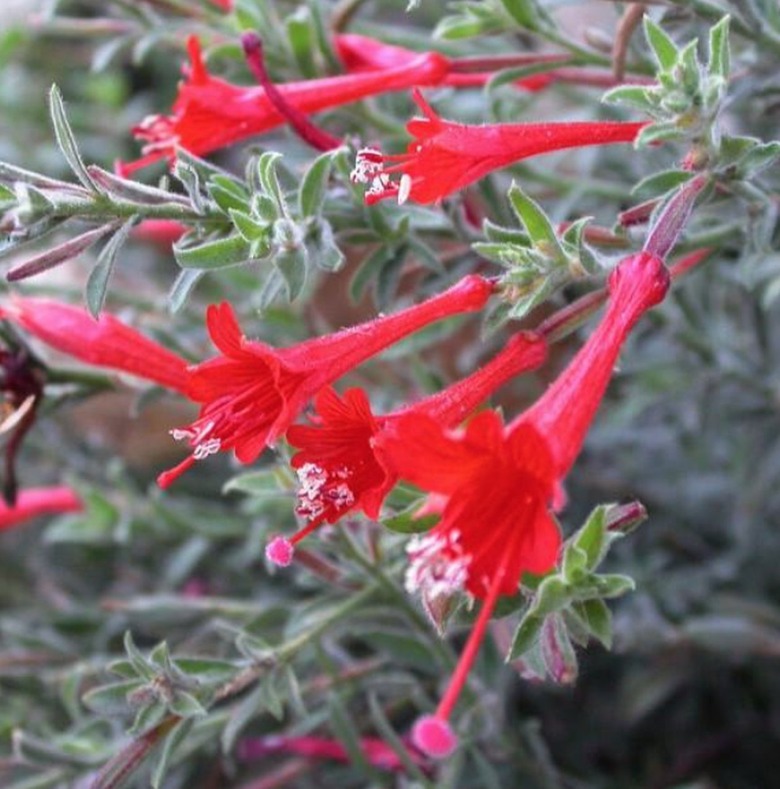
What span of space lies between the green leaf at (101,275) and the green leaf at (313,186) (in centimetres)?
19

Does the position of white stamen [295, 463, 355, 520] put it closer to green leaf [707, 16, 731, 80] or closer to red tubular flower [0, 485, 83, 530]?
green leaf [707, 16, 731, 80]

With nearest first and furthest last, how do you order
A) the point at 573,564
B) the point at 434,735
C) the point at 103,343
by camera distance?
the point at 434,735 < the point at 573,564 < the point at 103,343

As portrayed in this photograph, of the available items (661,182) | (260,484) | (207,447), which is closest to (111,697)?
(260,484)

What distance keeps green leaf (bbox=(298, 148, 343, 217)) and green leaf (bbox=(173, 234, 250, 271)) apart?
11 centimetres

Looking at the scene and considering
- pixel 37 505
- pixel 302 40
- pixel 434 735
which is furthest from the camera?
pixel 37 505

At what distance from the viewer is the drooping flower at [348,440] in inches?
43.9

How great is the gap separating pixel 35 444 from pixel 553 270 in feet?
4.62

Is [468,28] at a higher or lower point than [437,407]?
higher

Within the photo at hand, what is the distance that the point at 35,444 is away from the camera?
2.32m

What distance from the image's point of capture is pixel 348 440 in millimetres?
1143

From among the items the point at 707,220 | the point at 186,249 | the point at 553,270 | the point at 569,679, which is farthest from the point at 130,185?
the point at 707,220

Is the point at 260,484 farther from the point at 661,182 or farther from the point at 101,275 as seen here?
the point at 661,182

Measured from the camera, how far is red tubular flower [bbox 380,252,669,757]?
0.98 meters

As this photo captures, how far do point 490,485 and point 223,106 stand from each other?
618mm
